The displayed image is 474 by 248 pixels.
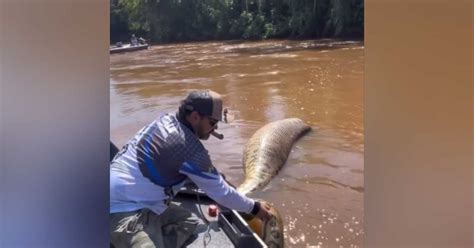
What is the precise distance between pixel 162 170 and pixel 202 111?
0.27 m

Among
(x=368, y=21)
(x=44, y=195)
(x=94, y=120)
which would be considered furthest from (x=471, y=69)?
(x=44, y=195)

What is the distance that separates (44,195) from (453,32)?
77 cm

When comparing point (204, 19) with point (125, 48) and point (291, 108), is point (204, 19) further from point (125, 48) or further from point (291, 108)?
point (291, 108)

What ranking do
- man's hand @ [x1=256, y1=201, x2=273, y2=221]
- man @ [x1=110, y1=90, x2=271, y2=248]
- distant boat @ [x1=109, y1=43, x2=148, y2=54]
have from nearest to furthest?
man @ [x1=110, y1=90, x2=271, y2=248] < man's hand @ [x1=256, y1=201, x2=273, y2=221] < distant boat @ [x1=109, y1=43, x2=148, y2=54]

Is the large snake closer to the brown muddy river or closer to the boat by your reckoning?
the brown muddy river

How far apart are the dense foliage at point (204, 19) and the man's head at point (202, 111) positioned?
23122 millimetres

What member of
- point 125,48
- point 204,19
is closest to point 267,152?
point 125,48

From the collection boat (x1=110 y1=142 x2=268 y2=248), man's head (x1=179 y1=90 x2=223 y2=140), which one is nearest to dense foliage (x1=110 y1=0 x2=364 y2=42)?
boat (x1=110 y1=142 x2=268 y2=248)

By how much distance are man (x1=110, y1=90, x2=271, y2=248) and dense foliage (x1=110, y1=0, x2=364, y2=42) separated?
911 inches

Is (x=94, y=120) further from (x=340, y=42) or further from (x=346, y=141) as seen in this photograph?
(x=340, y=42)

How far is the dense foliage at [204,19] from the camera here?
26.8 metres

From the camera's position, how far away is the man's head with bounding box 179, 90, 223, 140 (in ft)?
7.48

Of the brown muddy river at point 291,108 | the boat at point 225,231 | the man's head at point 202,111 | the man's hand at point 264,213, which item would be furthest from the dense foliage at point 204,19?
the man's head at point 202,111

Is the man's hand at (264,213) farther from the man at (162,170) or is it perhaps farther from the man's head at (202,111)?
the man's head at (202,111)
